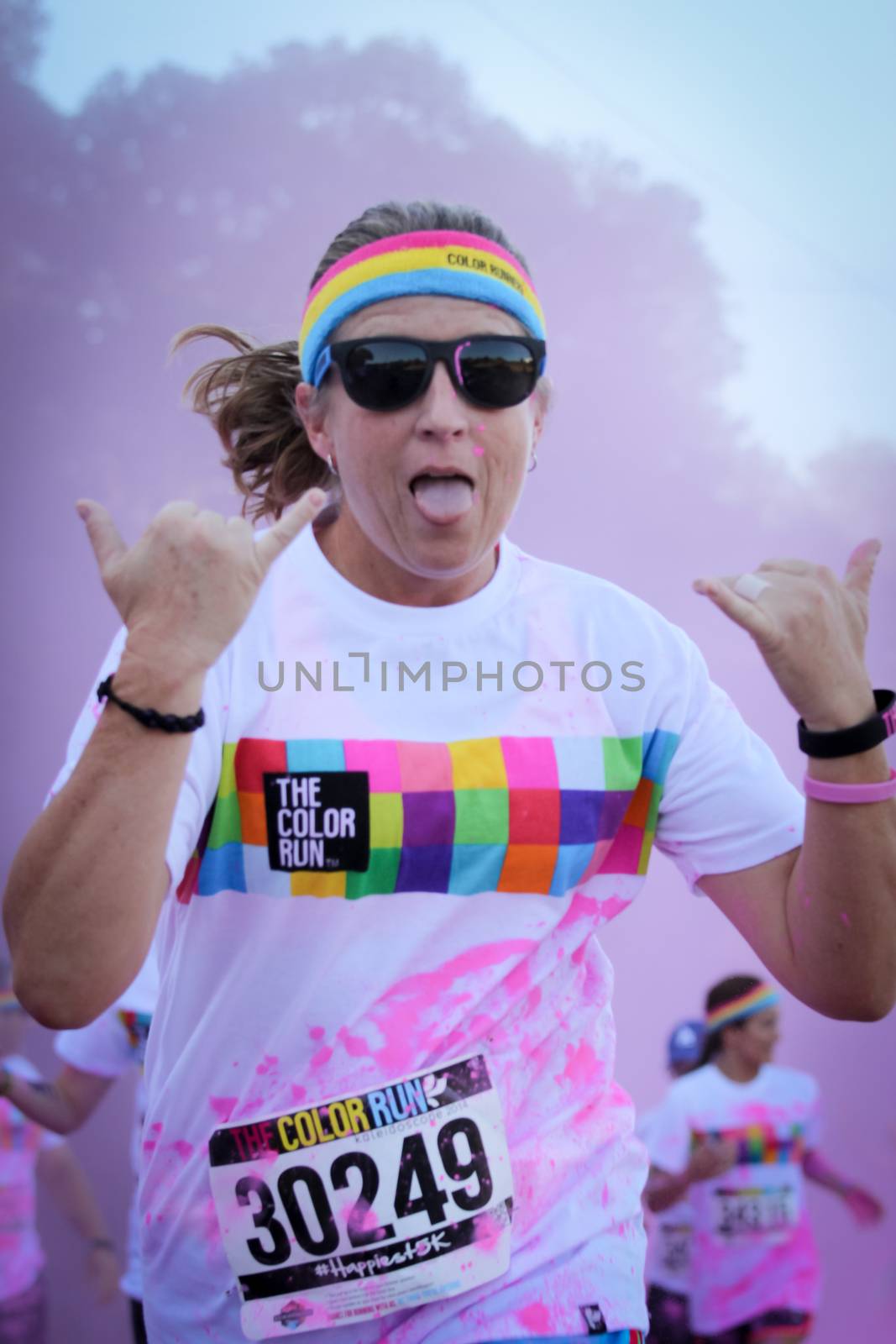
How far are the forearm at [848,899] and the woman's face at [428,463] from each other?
70 cm

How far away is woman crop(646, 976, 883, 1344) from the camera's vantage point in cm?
485

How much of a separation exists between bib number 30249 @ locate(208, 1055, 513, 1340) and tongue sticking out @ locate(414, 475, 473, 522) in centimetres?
92

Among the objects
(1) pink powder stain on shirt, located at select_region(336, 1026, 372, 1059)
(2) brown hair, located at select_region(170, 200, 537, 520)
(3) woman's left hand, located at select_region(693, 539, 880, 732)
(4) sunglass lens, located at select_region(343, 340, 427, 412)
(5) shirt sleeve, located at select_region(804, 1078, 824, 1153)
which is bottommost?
(5) shirt sleeve, located at select_region(804, 1078, 824, 1153)

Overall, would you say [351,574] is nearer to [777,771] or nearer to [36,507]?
[777,771]

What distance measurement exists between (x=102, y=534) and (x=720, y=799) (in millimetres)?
1133

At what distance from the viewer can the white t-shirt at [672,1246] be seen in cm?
500

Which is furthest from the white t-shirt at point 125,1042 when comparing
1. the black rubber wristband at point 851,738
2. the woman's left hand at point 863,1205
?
the woman's left hand at point 863,1205

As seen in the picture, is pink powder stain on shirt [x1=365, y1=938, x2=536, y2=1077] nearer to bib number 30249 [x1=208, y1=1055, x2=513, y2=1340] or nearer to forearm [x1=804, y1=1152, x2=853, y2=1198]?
bib number 30249 [x1=208, y1=1055, x2=513, y2=1340]

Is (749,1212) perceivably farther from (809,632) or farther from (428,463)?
(428,463)

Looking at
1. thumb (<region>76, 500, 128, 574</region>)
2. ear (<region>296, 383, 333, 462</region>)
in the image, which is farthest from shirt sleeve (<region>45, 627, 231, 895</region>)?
ear (<region>296, 383, 333, 462</region>)

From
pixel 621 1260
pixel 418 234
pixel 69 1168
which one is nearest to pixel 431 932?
pixel 621 1260

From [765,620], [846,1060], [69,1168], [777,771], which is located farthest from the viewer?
[846,1060]

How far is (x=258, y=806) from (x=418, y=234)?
3.61 ft

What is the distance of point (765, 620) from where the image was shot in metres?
1.89
